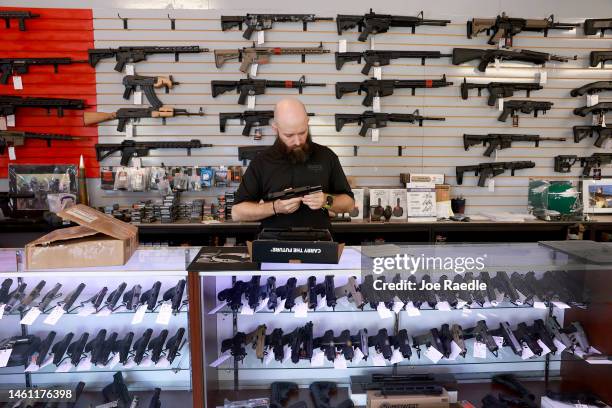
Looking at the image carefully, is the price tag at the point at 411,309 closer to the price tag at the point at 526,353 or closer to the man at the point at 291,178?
the price tag at the point at 526,353

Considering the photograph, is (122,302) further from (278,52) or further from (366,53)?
(366,53)

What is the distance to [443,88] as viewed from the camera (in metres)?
5.49

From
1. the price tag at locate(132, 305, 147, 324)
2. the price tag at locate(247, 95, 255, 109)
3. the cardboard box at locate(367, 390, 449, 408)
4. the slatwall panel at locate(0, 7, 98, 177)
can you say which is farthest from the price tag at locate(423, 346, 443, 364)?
the slatwall panel at locate(0, 7, 98, 177)

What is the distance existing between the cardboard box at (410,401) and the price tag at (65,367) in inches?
62.4

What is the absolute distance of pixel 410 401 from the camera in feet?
7.44

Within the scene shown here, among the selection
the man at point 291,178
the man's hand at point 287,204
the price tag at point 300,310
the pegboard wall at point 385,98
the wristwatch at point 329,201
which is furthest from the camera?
the pegboard wall at point 385,98

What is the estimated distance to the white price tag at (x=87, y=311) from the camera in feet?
7.04

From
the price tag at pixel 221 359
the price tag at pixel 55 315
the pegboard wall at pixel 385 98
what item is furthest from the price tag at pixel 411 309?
the pegboard wall at pixel 385 98

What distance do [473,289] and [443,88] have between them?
3937 millimetres

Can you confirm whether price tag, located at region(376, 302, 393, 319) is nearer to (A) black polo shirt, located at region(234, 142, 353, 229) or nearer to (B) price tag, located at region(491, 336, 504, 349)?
(B) price tag, located at region(491, 336, 504, 349)

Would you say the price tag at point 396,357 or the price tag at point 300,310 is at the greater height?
the price tag at point 300,310

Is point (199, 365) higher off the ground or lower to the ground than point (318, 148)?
lower

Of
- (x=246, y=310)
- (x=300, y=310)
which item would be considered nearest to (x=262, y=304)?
(x=246, y=310)

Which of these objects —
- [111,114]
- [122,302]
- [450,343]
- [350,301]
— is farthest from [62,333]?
[111,114]
